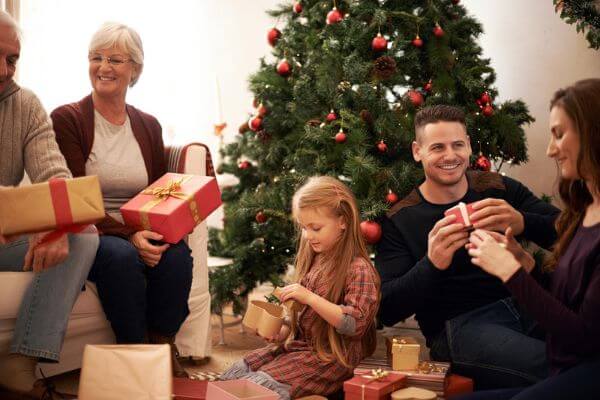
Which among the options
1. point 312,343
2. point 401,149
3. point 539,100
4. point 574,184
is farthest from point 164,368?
point 539,100

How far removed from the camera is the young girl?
212cm


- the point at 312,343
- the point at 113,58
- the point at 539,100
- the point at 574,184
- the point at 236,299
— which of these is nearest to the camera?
the point at 574,184

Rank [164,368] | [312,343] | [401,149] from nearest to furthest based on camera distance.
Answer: [164,368]
[312,343]
[401,149]

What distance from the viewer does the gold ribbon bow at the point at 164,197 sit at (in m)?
2.37

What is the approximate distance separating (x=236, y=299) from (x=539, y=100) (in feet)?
6.28

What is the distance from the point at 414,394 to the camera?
190 cm

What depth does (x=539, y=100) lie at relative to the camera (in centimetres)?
364

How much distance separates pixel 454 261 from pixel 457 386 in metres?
0.45

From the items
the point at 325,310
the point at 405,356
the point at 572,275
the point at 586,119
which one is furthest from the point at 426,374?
the point at 586,119

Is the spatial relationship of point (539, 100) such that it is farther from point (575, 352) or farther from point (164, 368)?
point (164, 368)

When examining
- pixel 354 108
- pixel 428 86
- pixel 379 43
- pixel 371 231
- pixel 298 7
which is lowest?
pixel 371 231

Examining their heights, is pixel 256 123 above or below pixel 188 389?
above

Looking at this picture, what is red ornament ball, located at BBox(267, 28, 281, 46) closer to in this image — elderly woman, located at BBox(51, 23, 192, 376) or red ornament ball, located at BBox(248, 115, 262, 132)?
red ornament ball, located at BBox(248, 115, 262, 132)

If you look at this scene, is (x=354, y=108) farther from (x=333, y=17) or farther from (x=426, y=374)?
(x=426, y=374)
